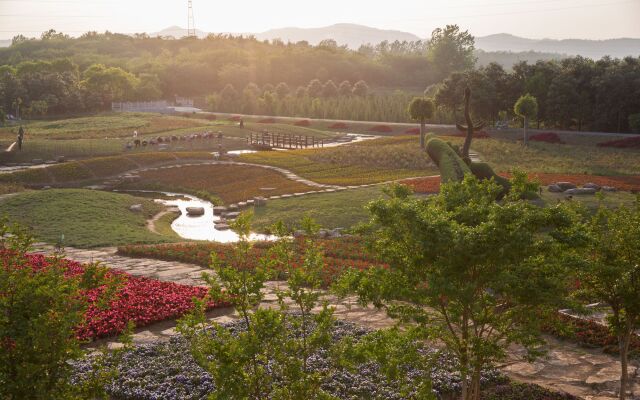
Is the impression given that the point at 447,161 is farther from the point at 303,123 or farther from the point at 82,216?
the point at 303,123

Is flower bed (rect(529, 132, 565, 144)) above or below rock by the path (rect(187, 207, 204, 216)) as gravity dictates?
above

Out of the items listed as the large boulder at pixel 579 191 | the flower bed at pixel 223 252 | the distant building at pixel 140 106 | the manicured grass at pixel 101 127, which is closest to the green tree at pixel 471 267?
the flower bed at pixel 223 252

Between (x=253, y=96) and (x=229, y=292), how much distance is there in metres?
72.6

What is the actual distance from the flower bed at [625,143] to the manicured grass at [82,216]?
28787 millimetres

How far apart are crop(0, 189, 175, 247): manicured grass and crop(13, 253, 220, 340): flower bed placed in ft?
20.4

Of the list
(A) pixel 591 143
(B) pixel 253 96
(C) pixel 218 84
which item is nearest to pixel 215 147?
(A) pixel 591 143

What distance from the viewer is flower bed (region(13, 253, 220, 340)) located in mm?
13047

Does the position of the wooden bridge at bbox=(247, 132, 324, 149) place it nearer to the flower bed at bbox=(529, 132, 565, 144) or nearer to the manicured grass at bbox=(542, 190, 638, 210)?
the flower bed at bbox=(529, 132, 565, 144)

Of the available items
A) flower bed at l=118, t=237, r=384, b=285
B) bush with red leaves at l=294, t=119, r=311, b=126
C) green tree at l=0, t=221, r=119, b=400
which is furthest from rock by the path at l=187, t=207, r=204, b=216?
bush with red leaves at l=294, t=119, r=311, b=126

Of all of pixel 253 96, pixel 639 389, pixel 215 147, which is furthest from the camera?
pixel 253 96

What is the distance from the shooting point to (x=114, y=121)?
61781 millimetres

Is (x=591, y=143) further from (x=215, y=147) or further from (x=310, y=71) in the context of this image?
(x=310, y=71)

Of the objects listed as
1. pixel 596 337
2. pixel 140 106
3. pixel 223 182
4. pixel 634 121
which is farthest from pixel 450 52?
pixel 596 337

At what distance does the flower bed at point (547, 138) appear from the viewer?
4331 cm
